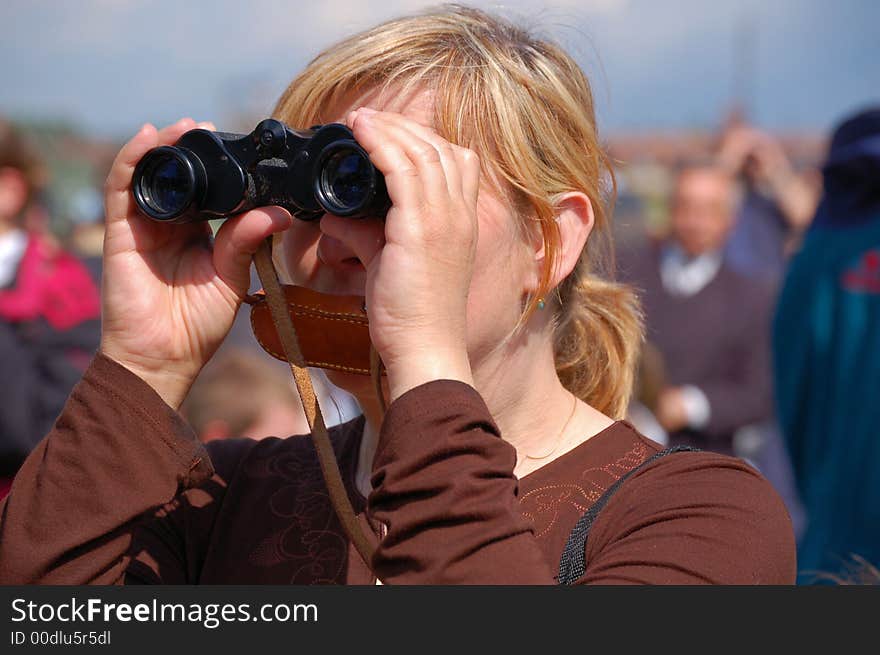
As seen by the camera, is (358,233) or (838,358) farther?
(838,358)

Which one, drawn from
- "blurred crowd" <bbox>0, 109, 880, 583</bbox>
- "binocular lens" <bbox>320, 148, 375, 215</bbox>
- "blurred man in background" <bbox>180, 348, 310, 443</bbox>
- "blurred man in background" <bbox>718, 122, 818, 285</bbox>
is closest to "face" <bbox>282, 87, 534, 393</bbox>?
"binocular lens" <bbox>320, 148, 375, 215</bbox>

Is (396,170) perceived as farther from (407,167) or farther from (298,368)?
(298,368)

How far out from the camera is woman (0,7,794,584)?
1.35 meters

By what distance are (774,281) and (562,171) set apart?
161 inches

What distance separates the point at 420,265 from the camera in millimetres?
1394

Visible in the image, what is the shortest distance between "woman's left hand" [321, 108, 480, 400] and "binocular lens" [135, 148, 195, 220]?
31 cm

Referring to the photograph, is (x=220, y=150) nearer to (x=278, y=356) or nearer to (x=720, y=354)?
(x=278, y=356)

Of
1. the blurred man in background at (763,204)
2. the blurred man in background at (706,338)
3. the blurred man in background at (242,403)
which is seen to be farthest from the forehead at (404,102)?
the blurred man in background at (763,204)

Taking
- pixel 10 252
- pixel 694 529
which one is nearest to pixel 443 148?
pixel 694 529

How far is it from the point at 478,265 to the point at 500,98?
10.1 inches

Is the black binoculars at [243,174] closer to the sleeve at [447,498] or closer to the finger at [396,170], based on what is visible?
the finger at [396,170]

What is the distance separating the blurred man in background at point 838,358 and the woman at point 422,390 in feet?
5.02

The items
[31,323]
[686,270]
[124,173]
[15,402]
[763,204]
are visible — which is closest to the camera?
[124,173]

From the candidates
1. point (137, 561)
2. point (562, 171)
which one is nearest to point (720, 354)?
point (562, 171)
